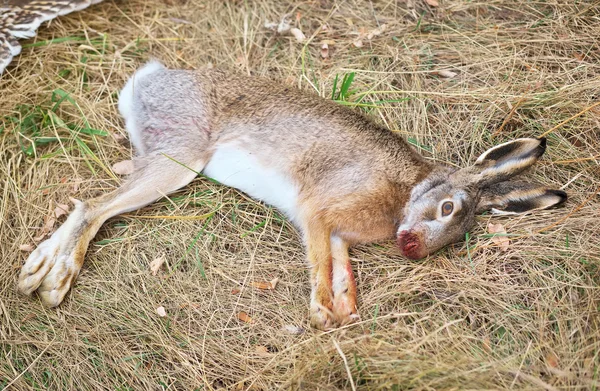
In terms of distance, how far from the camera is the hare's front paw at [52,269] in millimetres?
4141

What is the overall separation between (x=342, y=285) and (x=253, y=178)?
1.15 m

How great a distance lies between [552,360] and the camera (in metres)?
3.53

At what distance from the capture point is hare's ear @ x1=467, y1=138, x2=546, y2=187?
435cm

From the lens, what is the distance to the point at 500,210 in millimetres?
4539

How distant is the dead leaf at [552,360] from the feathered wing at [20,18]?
16.2ft

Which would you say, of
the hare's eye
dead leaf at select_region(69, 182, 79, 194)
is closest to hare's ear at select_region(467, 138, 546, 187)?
the hare's eye

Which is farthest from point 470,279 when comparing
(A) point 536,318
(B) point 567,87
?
(B) point 567,87

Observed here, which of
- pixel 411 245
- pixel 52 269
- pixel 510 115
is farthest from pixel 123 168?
pixel 510 115

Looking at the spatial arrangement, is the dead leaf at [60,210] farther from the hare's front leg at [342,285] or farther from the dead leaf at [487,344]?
the dead leaf at [487,344]

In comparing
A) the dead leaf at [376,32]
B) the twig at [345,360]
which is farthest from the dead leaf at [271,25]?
the twig at [345,360]

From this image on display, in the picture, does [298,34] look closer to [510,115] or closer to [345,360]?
[510,115]

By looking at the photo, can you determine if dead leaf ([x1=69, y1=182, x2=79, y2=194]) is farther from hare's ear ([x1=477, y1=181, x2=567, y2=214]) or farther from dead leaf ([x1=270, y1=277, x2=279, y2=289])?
hare's ear ([x1=477, y1=181, x2=567, y2=214])

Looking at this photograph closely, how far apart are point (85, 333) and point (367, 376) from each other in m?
1.98

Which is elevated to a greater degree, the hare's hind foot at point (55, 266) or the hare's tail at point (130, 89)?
the hare's tail at point (130, 89)
